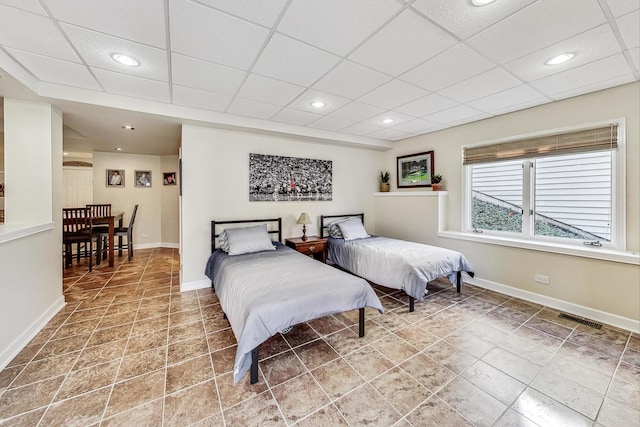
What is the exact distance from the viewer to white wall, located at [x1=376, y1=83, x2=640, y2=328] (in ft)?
8.88

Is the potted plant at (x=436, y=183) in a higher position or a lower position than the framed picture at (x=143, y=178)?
lower

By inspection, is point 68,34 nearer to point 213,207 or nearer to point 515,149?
point 213,207

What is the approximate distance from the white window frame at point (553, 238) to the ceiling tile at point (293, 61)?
9.83 feet

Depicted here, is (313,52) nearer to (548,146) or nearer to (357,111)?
(357,111)

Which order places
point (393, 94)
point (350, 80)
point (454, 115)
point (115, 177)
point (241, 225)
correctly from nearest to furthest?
point (350, 80) < point (393, 94) < point (454, 115) < point (241, 225) < point (115, 177)

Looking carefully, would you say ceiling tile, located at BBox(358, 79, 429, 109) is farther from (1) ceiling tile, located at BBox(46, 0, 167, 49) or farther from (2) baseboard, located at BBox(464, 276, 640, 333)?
(2) baseboard, located at BBox(464, 276, 640, 333)

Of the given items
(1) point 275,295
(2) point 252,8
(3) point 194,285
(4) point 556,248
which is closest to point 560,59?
(4) point 556,248

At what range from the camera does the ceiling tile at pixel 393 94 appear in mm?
2773

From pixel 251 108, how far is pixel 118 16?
1.79 metres

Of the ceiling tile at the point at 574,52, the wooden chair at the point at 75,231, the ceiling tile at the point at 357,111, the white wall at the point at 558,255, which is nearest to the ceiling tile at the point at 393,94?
the ceiling tile at the point at 357,111

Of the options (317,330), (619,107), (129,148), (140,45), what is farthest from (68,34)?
(619,107)

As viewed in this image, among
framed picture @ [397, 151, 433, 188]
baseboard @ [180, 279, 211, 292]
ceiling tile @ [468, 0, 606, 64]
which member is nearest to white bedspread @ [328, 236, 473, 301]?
framed picture @ [397, 151, 433, 188]

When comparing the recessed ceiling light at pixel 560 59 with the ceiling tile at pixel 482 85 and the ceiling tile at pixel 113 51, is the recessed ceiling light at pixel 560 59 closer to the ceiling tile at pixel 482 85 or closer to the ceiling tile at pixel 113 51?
the ceiling tile at pixel 482 85

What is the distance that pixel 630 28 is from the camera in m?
1.83
